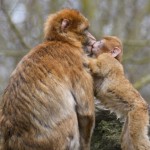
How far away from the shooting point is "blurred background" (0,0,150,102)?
12.5 meters

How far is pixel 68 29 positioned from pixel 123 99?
97 centimetres

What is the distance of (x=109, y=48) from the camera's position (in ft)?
23.1

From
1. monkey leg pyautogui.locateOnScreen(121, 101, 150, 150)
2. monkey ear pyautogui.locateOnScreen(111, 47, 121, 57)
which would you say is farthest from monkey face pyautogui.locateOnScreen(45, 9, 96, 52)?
monkey leg pyautogui.locateOnScreen(121, 101, 150, 150)

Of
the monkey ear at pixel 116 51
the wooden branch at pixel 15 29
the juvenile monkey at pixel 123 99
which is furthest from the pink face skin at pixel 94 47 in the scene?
the wooden branch at pixel 15 29

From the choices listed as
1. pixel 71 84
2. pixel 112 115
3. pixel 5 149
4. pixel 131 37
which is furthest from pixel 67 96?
pixel 131 37

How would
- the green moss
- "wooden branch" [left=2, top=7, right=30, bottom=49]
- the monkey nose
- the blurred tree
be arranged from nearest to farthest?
the monkey nose
the green moss
"wooden branch" [left=2, top=7, right=30, bottom=49]
the blurred tree

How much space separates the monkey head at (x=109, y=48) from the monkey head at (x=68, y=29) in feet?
0.35

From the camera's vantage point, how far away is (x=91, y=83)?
635 cm

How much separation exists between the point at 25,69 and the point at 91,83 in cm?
69

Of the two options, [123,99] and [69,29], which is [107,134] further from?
[69,29]

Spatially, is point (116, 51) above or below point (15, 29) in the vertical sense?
above

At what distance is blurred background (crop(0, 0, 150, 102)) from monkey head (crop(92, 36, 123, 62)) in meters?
5.02

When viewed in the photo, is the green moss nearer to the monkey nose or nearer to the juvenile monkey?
the juvenile monkey

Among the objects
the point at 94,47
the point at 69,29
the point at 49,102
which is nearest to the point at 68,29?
the point at 69,29
